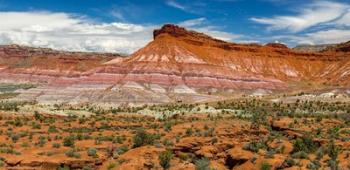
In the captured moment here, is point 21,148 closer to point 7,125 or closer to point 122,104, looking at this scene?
point 7,125

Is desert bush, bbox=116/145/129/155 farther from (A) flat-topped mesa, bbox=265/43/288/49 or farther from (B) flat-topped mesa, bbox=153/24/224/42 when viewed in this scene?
(A) flat-topped mesa, bbox=265/43/288/49

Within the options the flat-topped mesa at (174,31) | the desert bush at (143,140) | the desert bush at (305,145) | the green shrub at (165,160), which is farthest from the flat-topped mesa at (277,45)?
the green shrub at (165,160)

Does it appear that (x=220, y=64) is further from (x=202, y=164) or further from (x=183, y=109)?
(x=202, y=164)

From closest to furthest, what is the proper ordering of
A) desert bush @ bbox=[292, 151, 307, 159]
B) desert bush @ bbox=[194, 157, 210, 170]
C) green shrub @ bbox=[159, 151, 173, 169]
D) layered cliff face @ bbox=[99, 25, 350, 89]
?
desert bush @ bbox=[194, 157, 210, 170] < green shrub @ bbox=[159, 151, 173, 169] < desert bush @ bbox=[292, 151, 307, 159] < layered cliff face @ bbox=[99, 25, 350, 89]

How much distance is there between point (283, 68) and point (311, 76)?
8061 millimetres

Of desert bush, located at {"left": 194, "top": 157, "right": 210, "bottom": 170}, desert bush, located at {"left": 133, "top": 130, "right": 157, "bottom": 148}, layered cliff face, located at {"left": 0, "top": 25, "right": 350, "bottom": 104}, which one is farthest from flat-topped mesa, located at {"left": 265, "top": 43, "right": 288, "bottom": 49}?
desert bush, located at {"left": 194, "top": 157, "right": 210, "bottom": 170}

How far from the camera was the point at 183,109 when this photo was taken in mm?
81000

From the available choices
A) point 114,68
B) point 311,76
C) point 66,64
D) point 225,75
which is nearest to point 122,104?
point 114,68

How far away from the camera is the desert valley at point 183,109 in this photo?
24.8 m

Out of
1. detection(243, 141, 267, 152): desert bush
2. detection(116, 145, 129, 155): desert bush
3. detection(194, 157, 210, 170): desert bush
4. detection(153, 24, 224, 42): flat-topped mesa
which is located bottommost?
detection(194, 157, 210, 170): desert bush

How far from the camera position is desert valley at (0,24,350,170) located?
81.3 feet

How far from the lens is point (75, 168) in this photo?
23906 millimetres

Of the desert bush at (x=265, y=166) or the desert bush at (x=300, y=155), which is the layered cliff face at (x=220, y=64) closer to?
the desert bush at (x=300, y=155)

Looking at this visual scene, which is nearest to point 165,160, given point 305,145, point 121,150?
point 121,150
